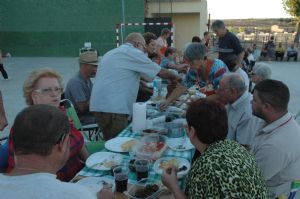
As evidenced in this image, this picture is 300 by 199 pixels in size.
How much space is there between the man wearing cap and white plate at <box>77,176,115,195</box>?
199cm

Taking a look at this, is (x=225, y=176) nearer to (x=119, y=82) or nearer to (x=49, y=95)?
(x=49, y=95)

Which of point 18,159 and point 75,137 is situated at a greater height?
point 18,159

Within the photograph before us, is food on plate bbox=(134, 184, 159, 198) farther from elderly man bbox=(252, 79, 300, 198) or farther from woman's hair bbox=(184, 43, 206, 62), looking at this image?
woman's hair bbox=(184, 43, 206, 62)

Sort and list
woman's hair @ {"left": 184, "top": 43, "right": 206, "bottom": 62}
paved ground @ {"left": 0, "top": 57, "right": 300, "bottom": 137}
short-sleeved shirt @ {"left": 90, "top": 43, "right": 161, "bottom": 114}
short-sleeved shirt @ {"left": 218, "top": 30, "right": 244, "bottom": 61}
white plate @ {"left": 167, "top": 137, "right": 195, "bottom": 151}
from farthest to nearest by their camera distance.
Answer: paved ground @ {"left": 0, "top": 57, "right": 300, "bottom": 137} → short-sleeved shirt @ {"left": 218, "top": 30, "right": 244, "bottom": 61} → woman's hair @ {"left": 184, "top": 43, "right": 206, "bottom": 62} → short-sleeved shirt @ {"left": 90, "top": 43, "right": 161, "bottom": 114} → white plate @ {"left": 167, "top": 137, "right": 195, "bottom": 151}

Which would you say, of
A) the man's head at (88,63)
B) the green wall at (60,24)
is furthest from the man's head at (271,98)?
the green wall at (60,24)

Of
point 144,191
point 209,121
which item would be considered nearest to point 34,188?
point 144,191

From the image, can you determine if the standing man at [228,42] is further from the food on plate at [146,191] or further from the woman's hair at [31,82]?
the food on plate at [146,191]

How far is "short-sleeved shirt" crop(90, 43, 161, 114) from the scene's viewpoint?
3383 millimetres

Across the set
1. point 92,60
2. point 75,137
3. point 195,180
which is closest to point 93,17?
point 92,60

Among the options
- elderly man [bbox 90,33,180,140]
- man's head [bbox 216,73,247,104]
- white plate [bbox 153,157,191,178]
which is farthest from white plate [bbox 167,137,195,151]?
elderly man [bbox 90,33,180,140]

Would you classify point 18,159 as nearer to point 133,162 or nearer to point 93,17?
point 133,162

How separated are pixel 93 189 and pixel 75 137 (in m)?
0.75

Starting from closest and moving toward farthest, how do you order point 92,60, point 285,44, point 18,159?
point 18,159 → point 92,60 → point 285,44

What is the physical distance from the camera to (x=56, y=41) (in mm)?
15977
